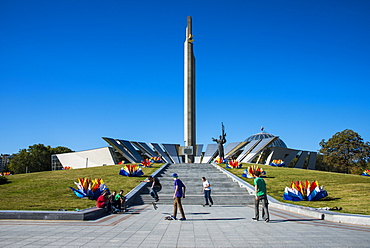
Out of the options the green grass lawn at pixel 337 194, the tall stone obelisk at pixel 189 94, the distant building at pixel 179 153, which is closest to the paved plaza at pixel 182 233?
the green grass lawn at pixel 337 194

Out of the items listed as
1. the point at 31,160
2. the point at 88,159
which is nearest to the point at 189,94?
the point at 88,159

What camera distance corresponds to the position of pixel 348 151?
37562 mm

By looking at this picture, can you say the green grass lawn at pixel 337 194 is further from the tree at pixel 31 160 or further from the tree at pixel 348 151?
the tree at pixel 31 160

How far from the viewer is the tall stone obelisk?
33.8 m

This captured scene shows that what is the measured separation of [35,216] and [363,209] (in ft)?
28.5

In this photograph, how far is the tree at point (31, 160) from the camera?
47.9 meters

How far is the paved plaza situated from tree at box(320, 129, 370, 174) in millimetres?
33671

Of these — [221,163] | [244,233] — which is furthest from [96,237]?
[221,163]

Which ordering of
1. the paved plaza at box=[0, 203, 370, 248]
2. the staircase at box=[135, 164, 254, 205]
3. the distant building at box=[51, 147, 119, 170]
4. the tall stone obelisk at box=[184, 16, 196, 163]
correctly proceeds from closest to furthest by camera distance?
the paved plaza at box=[0, 203, 370, 248] < the staircase at box=[135, 164, 254, 205] < the distant building at box=[51, 147, 119, 170] < the tall stone obelisk at box=[184, 16, 196, 163]

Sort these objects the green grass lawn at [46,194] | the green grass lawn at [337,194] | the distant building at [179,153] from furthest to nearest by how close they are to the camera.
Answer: the distant building at [179,153] < the green grass lawn at [337,194] < the green grass lawn at [46,194]

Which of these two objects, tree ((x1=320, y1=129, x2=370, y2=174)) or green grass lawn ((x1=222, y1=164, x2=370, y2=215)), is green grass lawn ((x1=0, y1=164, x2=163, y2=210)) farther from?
tree ((x1=320, y1=129, x2=370, y2=174))

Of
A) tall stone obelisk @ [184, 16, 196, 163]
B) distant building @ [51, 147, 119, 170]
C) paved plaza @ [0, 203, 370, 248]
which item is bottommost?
paved plaza @ [0, 203, 370, 248]

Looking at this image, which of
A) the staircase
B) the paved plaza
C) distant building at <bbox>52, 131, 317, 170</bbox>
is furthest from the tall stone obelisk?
the paved plaza

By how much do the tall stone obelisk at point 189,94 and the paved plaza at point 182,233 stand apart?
85.7ft
